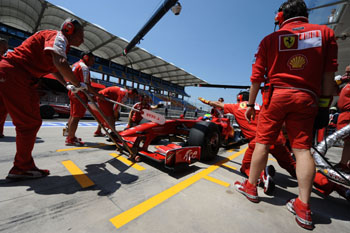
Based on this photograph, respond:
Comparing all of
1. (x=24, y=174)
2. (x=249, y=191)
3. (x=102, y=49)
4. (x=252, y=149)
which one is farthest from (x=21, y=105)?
(x=102, y=49)

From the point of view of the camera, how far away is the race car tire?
94.0 inches

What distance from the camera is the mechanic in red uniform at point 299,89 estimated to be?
1238 millimetres

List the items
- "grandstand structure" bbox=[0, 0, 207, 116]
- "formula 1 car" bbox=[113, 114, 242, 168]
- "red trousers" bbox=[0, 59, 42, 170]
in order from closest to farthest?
"red trousers" bbox=[0, 59, 42, 170]
"formula 1 car" bbox=[113, 114, 242, 168]
"grandstand structure" bbox=[0, 0, 207, 116]

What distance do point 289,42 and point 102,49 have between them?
26852mm

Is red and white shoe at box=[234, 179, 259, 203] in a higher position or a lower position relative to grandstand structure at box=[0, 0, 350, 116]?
lower

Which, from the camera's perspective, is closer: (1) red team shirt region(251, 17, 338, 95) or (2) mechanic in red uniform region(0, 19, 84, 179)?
(1) red team shirt region(251, 17, 338, 95)

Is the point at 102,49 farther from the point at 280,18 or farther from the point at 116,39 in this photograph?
the point at 280,18

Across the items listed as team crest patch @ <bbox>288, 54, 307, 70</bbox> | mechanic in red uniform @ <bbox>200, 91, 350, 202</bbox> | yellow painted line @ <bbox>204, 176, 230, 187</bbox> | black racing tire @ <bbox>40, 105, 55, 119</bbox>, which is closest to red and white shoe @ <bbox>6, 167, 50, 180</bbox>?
yellow painted line @ <bbox>204, 176, 230, 187</bbox>

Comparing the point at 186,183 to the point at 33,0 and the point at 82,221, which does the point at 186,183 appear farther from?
the point at 33,0

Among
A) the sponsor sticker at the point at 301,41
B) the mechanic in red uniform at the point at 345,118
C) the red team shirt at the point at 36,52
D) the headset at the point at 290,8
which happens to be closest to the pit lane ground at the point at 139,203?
the mechanic in red uniform at the point at 345,118

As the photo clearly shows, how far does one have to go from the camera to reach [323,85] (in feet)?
4.26

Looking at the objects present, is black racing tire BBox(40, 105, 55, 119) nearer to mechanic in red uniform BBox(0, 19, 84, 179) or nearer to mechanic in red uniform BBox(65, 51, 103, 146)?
mechanic in red uniform BBox(65, 51, 103, 146)

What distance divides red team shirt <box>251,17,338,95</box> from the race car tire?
1.26 m

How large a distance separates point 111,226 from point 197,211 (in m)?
0.64
